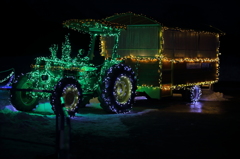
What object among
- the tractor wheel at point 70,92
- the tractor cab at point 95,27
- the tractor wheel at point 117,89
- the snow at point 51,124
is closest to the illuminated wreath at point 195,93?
the tractor wheel at point 117,89

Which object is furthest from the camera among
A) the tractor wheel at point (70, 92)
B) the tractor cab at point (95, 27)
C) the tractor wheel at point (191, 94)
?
the tractor wheel at point (191, 94)

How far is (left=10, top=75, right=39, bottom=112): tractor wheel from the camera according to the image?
11.5 metres

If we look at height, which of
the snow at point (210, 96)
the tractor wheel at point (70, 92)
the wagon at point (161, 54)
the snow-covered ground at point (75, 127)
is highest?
the wagon at point (161, 54)

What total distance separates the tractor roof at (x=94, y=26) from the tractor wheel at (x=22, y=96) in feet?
7.41

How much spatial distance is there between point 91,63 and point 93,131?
388 centimetres

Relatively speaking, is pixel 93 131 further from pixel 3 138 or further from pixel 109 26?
pixel 109 26

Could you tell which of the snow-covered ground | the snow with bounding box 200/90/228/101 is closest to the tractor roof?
the snow-covered ground

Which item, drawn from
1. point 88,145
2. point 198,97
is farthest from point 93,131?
point 198,97

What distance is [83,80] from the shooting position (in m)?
12.1

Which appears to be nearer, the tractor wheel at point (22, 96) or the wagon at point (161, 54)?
the tractor wheel at point (22, 96)

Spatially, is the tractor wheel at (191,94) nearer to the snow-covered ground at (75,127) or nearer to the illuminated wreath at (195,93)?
the illuminated wreath at (195,93)

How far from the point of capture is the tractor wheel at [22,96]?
11516mm

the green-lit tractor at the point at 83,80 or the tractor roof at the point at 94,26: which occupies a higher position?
the tractor roof at the point at 94,26

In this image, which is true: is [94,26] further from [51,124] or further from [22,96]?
[51,124]
